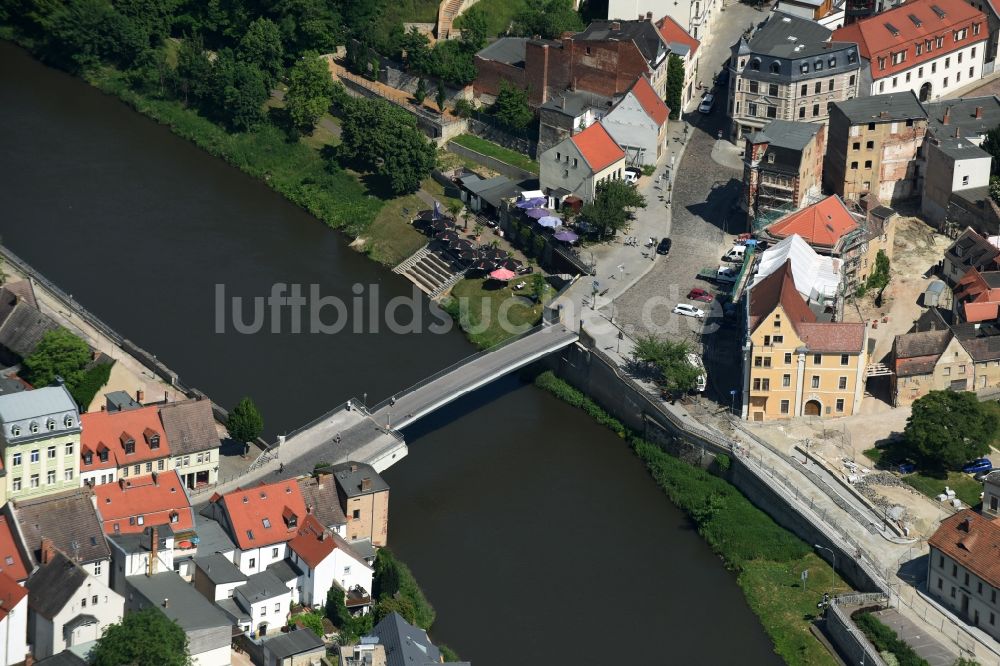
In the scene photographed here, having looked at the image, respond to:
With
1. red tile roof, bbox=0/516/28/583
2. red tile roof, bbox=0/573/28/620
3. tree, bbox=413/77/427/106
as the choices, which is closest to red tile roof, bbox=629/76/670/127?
tree, bbox=413/77/427/106

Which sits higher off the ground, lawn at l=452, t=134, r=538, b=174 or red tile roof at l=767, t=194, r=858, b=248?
red tile roof at l=767, t=194, r=858, b=248

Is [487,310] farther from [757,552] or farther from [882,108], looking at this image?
[757,552]

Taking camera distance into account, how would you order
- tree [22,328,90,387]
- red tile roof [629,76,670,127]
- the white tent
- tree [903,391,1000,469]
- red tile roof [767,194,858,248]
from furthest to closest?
red tile roof [629,76,670,127] < red tile roof [767,194,858,248] < the white tent < tree [22,328,90,387] < tree [903,391,1000,469]

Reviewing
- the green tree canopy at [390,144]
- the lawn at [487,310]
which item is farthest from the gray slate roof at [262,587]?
the green tree canopy at [390,144]

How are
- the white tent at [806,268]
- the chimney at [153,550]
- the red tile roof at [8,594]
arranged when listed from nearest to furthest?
the red tile roof at [8,594] → the chimney at [153,550] → the white tent at [806,268]

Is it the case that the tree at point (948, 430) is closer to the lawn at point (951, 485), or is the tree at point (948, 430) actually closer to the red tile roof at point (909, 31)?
the lawn at point (951, 485)

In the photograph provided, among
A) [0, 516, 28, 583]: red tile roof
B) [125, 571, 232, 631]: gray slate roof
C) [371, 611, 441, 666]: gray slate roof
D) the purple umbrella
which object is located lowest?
[371, 611, 441, 666]: gray slate roof

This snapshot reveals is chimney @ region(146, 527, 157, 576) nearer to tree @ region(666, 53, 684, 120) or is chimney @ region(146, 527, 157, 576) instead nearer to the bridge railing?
the bridge railing

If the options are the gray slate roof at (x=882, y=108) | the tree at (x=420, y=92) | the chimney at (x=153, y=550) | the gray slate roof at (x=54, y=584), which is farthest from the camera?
the tree at (x=420, y=92)
